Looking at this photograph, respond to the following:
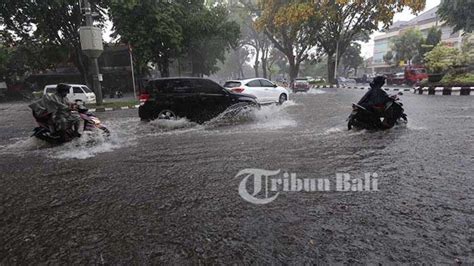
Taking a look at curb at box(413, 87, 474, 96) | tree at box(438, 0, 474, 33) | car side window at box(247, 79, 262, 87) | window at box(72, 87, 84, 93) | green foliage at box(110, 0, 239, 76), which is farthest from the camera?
tree at box(438, 0, 474, 33)

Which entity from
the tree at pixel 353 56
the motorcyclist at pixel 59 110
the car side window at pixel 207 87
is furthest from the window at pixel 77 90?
the tree at pixel 353 56

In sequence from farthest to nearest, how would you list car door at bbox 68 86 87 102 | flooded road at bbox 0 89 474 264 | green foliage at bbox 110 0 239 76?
green foliage at bbox 110 0 239 76 → car door at bbox 68 86 87 102 → flooded road at bbox 0 89 474 264

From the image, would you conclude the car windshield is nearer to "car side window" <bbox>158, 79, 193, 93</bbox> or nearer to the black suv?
the black suv

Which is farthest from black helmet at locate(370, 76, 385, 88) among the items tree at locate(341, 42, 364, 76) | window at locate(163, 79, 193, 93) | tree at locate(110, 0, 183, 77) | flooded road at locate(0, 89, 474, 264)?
tree at locate(341, 42, 364, 76)

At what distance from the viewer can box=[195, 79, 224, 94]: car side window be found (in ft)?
35.1

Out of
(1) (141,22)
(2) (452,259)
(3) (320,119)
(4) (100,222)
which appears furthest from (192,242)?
(1) (141,22)

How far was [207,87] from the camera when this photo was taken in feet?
35.3

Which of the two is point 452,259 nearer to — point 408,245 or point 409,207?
point 408,245

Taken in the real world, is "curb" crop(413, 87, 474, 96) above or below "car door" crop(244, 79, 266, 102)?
below

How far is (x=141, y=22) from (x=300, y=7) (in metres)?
13.0

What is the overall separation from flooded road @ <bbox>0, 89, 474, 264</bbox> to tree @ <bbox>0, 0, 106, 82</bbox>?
1811 centimetres

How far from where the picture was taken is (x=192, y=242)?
308 cm

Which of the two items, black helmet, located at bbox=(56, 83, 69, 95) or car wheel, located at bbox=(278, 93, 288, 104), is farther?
car wheel, located at bbox=(278, 93, 288, 104)

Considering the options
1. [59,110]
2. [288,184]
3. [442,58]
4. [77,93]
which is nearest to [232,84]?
[59,110]
